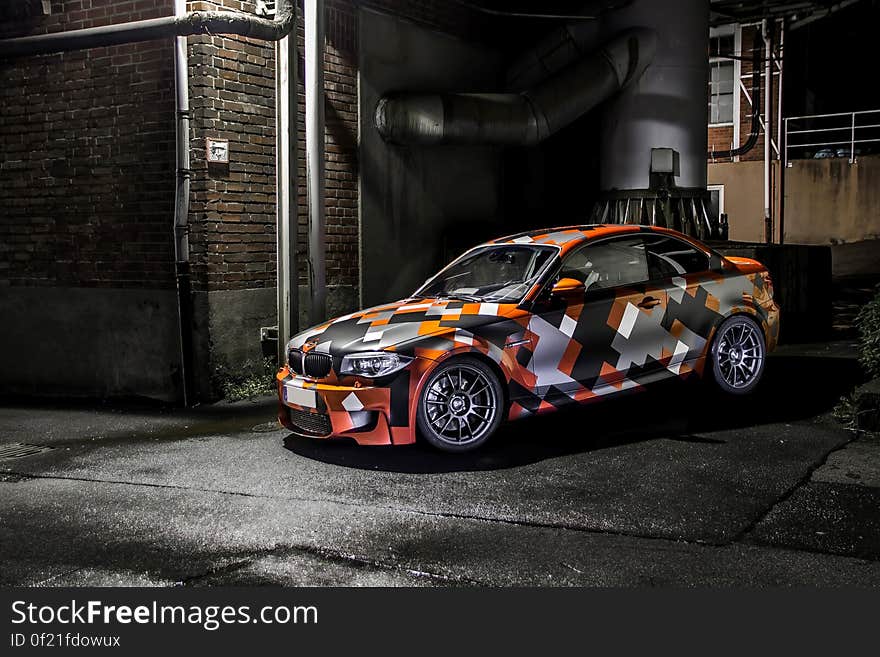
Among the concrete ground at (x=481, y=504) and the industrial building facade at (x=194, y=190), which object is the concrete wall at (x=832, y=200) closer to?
the industrial building facade at (x=194, y=190)

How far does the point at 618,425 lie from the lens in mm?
7812

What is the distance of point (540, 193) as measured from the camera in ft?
48.5

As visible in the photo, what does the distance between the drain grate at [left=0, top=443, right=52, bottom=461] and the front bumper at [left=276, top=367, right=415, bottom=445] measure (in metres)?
2.46

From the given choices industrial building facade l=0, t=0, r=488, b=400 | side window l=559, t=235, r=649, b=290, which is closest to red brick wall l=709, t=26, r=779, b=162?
industrial building facade l=0, t=0, r=488, b=400

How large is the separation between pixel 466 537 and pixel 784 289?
8.70 metres

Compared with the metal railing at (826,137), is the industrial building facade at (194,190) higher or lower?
lower

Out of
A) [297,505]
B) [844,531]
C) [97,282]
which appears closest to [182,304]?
[97,282]

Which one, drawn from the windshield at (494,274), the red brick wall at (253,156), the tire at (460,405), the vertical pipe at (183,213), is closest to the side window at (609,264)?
the windshield at (494,274)

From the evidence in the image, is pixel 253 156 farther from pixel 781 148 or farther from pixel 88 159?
pixel 781 148

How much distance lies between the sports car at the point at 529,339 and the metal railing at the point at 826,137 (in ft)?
51.7

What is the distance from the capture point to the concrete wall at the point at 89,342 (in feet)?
34.5

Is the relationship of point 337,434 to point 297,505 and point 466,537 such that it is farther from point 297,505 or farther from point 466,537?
point 466,537

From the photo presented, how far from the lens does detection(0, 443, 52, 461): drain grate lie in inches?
308

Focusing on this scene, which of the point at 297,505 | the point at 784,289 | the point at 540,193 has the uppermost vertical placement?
the point at 540,193
